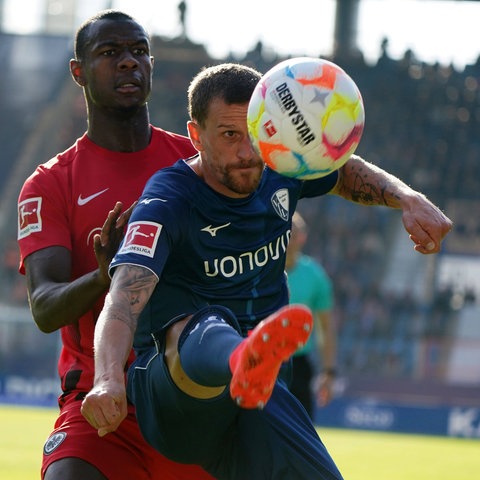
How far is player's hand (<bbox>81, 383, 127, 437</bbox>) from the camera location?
11.7 ft

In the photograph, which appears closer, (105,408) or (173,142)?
(105,408)

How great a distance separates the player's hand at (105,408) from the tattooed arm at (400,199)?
1347 mm

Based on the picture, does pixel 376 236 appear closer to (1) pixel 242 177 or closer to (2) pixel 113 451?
(2) pixel 113 451

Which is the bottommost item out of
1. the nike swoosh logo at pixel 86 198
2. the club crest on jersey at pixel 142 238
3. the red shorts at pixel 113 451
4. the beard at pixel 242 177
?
the red shorts at pixel 113 451

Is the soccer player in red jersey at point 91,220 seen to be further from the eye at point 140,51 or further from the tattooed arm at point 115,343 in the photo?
the tattooed arm at point 115,343

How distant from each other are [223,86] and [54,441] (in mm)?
1568

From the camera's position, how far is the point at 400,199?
4605mm

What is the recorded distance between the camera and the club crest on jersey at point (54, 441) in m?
4.52

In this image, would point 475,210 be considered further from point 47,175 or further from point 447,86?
point 47,175

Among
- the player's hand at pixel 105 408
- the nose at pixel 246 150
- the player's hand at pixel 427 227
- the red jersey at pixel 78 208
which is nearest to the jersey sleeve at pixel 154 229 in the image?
the nose at pixel 246 150

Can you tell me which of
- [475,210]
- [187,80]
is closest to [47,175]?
[475,210]

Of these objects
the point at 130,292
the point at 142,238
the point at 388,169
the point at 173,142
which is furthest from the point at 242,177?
the point at 388,169

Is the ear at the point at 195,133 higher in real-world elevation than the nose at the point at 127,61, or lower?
lower

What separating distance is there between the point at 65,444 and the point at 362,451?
33.2 feet
